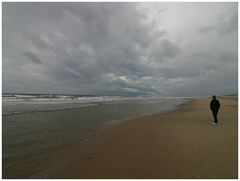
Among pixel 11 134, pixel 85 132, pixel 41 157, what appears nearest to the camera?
pixel 41 157

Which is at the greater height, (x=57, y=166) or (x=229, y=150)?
(x=229, y=150)

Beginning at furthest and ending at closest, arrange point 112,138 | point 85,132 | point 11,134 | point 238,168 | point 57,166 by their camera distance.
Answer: point 85,132
point 11,134
point 112,138
point 57,166
point 238,168

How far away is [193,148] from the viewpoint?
612cm

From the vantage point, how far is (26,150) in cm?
648

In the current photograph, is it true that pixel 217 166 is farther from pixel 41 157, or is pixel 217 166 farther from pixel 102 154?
pixel 41 157

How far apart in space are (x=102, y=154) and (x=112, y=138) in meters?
2.16

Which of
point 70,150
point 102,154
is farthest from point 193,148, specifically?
point 70,150

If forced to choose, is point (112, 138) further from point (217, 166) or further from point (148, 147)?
point (217, 166)

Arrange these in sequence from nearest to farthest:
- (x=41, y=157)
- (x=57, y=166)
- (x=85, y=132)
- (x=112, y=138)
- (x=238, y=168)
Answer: (x=238, y=168) → (x=57, y=166) → (x=41, y=157) → (x=112, y=138) → (x=85, y=132)

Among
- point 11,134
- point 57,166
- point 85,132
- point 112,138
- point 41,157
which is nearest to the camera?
point 57,166

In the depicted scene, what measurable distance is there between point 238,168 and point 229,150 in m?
1.34

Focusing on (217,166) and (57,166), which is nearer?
(217,166)

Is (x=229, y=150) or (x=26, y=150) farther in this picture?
(x=26, y=150)

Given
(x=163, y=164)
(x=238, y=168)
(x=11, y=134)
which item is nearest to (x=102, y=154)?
(x=163, y=164)
